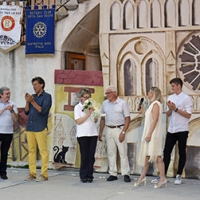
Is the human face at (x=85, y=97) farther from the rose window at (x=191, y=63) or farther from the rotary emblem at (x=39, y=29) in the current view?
the rotary emblem at (x=39, y=29)

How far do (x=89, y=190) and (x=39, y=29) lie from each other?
12.4 ft

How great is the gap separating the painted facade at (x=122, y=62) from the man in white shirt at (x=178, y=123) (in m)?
0.61

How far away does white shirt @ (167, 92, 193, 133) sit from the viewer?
9.16 meters

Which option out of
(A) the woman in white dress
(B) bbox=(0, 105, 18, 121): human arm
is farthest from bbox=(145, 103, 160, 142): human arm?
(B) bbox=(0, 105, 18, 121): human arm

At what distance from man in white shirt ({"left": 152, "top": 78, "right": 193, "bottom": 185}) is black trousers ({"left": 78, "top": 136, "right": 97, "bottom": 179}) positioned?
114 centimetres

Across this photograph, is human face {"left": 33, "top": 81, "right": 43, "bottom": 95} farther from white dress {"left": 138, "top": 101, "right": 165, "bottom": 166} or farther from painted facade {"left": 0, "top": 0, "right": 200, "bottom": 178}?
white dress {"left": 138, "top": 101, "right": 165, "bottom": 166}

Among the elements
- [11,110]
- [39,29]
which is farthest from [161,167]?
[39,29]

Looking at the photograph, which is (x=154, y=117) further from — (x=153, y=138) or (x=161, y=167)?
(x=161, y=167)

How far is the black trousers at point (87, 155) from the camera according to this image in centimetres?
937

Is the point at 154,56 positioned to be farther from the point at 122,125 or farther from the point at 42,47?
the point at 42,47

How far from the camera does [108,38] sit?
1046 cm

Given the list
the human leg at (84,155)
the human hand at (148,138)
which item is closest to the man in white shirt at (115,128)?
the human leg at (84,155)

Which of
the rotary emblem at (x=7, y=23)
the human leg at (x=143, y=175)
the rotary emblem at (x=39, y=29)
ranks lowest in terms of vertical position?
the human leg at (x=143, y=175)

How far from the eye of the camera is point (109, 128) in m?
9.65
